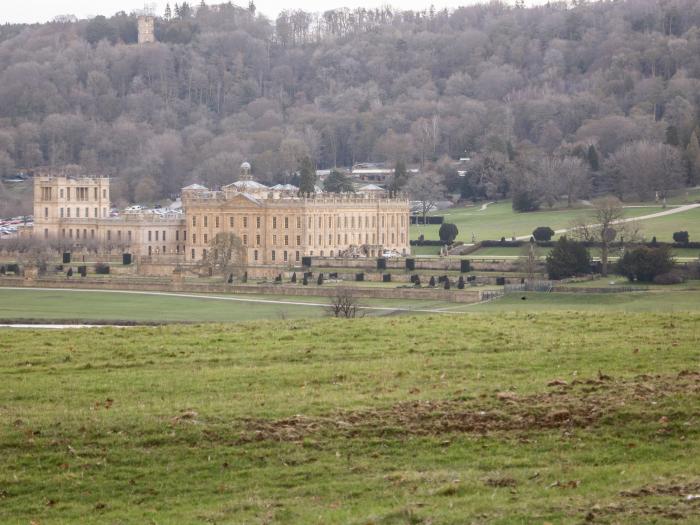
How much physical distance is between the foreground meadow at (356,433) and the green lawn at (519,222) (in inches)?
2465

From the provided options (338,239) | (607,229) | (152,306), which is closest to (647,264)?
(607,229)

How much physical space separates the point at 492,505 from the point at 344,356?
7734mm

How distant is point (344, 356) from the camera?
23547 mm

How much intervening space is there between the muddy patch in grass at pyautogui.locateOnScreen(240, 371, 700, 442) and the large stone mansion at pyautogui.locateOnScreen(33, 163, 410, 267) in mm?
67168

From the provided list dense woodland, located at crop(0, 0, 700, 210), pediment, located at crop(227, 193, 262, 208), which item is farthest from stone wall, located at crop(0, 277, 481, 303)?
dense woodland, located at crop(0, 0, 700, 210)

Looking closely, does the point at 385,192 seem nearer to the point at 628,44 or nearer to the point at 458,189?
the point at 458,189

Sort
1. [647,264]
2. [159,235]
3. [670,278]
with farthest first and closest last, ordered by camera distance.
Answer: [159,235] → [647,264] → [670,278]

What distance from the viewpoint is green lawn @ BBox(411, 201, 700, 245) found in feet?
296

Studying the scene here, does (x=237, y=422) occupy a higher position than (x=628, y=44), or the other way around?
(x=628, y=44)

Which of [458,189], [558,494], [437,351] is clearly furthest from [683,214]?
[558,494]

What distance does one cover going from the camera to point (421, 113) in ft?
547

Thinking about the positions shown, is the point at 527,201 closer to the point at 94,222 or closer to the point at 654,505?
the point at 94,222

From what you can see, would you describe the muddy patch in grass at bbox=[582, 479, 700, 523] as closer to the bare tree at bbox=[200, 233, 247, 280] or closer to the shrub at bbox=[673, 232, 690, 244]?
the bare tree at bbox=[200, 233, 247, 280]

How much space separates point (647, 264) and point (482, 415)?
48421mm
